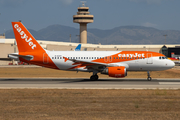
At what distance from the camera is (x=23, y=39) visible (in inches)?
1517

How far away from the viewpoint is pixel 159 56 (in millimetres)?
37531

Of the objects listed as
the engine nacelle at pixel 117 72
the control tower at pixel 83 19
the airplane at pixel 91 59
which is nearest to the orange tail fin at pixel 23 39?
the airplane at pixel 91 59

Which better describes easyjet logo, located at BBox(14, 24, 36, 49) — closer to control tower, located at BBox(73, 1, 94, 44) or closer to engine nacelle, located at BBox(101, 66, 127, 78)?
engine nacelle, located at BBox(101, 66, 127, 78)

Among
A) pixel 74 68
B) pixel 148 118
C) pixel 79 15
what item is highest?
pixel 79 15

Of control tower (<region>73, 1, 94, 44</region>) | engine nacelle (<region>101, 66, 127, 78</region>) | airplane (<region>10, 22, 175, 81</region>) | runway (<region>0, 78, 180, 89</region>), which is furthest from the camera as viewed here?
control tower (<region>73, 1, 94, 44</region>)

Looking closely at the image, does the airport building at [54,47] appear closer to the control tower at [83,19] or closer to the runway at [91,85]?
the control tower at [83,19]

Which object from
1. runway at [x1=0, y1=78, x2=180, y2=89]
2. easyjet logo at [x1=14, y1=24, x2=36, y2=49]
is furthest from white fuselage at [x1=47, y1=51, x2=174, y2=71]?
easyjet logo at [x1=14, y1=24, x2=36, y2=49]

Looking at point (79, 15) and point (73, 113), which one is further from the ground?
point (79, 15)

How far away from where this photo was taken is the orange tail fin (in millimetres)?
38406

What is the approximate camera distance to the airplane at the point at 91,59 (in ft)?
121

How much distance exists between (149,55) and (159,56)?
1.39 metres

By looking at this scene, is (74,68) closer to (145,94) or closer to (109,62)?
(109,62)

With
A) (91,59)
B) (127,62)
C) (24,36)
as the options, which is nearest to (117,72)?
(127,62)

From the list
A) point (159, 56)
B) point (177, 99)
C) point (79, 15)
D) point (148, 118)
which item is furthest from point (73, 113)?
point (79, 15)
